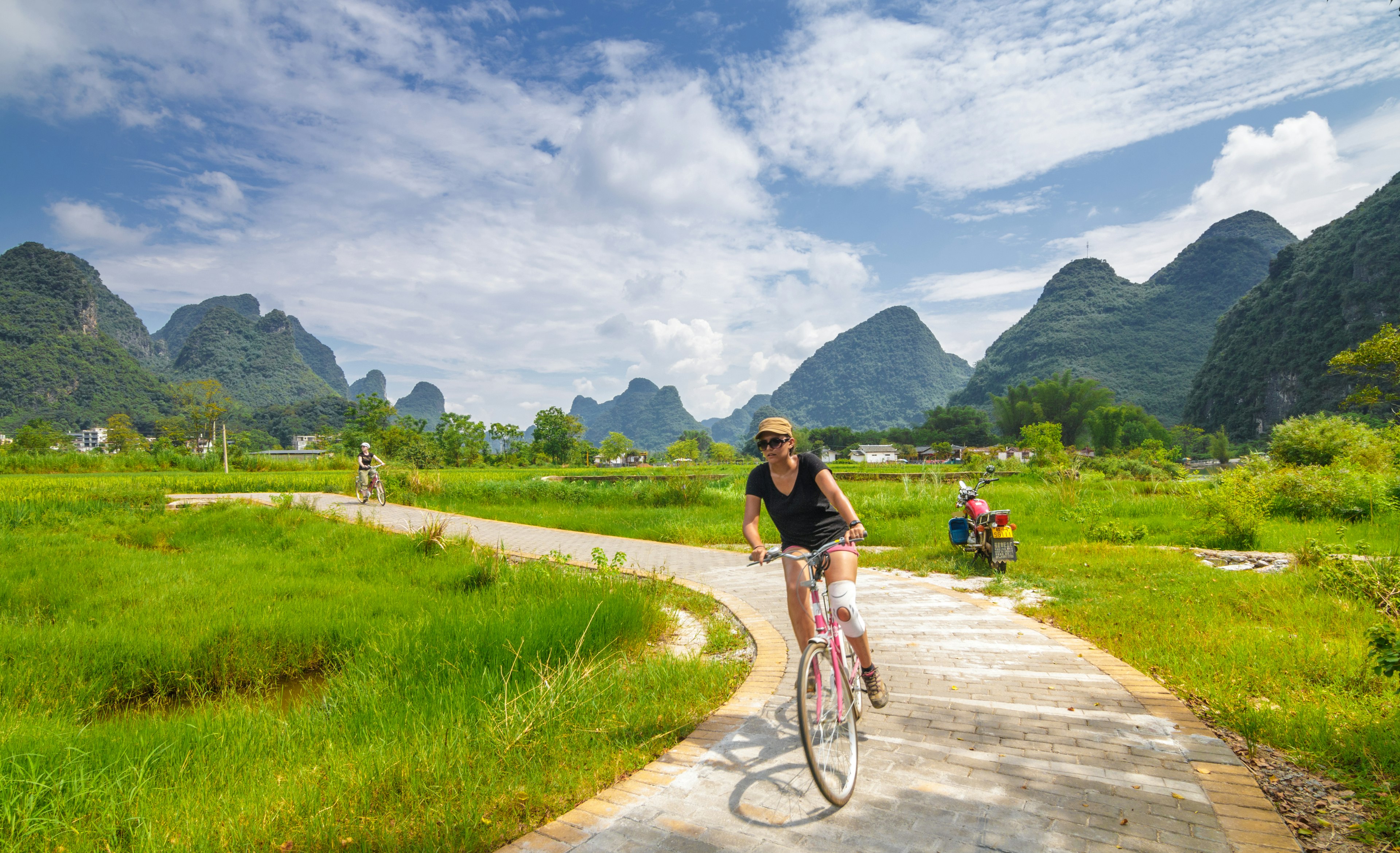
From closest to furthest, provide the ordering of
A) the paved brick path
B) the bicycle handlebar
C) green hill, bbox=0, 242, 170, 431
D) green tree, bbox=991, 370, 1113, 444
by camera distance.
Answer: the paved brick path, the bicycle handlebar, green tree, bbox=991, 370, 1113, 444, green hill, bbox=0, 242, 170, 431

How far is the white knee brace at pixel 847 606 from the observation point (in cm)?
314

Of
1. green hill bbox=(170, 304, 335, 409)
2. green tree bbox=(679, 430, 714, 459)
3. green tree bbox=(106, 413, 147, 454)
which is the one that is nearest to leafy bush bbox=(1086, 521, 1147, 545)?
green tree bbox=(679, 430, 714, 459)

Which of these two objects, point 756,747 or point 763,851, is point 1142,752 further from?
point 763,851

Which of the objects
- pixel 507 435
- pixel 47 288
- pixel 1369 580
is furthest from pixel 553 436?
pixel 47 288

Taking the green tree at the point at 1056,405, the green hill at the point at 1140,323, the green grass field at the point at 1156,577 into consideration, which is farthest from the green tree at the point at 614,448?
the green hill at the point at 1140,323

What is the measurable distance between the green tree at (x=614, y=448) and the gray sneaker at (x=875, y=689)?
7034 cm

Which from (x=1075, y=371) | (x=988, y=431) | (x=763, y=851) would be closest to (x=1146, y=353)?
(x=1075, y=371)

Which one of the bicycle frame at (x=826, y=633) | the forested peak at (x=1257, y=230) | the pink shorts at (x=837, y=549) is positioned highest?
the forested peak at (x=1257, y=230)

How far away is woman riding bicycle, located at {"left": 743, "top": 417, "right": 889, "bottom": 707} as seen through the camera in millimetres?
3340

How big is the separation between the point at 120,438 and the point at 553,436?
4139 centimetres

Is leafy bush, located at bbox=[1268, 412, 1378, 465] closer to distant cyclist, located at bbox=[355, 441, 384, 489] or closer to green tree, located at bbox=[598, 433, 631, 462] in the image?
distant cyclist, located at bbox=[355, 441, 384, 489]

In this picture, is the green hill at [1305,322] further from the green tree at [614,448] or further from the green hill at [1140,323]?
the green tree at [614,448]

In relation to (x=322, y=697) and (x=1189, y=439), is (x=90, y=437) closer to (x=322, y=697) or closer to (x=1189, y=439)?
(x=322, y=697)

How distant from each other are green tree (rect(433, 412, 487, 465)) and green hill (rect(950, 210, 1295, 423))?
102007 millimetres
